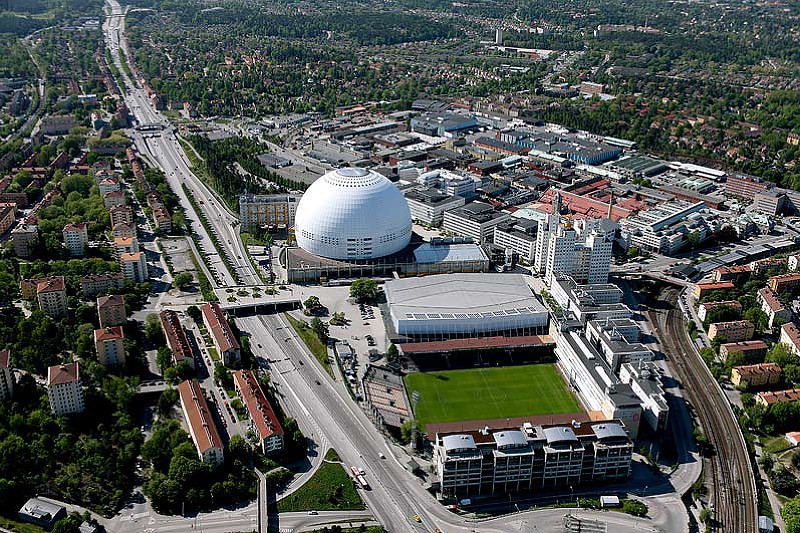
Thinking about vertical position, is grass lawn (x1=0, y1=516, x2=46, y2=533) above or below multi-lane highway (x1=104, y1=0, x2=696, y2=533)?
below

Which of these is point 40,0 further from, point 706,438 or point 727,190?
point 706,438

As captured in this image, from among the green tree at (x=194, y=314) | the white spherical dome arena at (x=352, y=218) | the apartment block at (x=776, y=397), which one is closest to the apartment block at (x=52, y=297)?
the green tree at (x=194, y=314)

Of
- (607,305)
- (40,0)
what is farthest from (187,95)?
(40,0)

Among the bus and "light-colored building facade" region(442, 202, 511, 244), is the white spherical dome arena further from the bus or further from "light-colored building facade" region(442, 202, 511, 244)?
the bus

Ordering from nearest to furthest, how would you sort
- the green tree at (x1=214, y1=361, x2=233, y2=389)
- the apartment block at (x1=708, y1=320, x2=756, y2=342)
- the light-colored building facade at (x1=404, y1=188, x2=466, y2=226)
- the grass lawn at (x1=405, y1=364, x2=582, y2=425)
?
the grass lawn at (x1=405, y1=364, x2=582, y2=425) < the green tree at (x1=214, y1=361, x2=233, y2=389) < the apartment block at (x1=708, y1=320, x2=756, y2=342) < the light-colored building facade at (x1=404, y1=188, x2=466, y2=226)

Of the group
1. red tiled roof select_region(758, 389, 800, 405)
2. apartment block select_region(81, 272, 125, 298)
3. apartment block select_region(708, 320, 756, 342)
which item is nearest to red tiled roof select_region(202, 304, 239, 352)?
apartment block select_region(81, 272, 125, 298)

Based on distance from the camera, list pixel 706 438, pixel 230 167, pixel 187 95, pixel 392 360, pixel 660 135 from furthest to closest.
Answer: pixel 187 95, pixel 660 135, pixel 230 167, pixel 392 360, pixel 706 438

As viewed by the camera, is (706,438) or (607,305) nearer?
(706,438)
